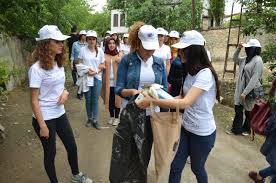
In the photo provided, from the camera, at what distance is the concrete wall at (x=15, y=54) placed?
984 centimetres

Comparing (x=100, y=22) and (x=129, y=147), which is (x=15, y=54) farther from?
(x=100, y=22)

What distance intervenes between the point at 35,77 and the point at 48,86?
0.63 feet

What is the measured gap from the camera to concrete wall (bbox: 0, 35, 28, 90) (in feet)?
32.3

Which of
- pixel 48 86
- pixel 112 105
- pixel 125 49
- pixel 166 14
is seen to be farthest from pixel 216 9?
pixel 48 86

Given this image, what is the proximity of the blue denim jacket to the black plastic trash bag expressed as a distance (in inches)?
10.5

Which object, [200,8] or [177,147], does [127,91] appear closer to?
[177,147]

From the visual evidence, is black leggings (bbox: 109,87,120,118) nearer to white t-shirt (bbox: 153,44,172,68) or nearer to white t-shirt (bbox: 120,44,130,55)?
white t-shirt (bbox: 153,44,172,68)

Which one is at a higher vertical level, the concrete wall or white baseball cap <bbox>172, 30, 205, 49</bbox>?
white baseball cap <bbox>172, 30, 205, 49</bbox>

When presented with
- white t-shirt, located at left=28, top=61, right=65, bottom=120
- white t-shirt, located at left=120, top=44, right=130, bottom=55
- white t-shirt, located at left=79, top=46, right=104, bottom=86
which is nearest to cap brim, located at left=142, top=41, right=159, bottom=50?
white t-shirt, located at left=28, top=61, right=65, bottom=120

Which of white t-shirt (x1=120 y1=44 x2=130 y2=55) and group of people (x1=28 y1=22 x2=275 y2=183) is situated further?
white t-shirt (x1=120 y1=44 x2=130 y2=55)

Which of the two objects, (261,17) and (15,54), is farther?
(15,54)

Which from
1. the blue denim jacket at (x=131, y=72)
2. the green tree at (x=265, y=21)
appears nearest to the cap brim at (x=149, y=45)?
the blue denim jacket at (x=131, y=72)

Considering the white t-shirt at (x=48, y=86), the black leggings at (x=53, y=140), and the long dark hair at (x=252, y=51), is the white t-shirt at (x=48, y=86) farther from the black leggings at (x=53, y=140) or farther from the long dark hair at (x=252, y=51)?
the long dark hair at (x=252, y=51)

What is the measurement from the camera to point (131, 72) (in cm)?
375
